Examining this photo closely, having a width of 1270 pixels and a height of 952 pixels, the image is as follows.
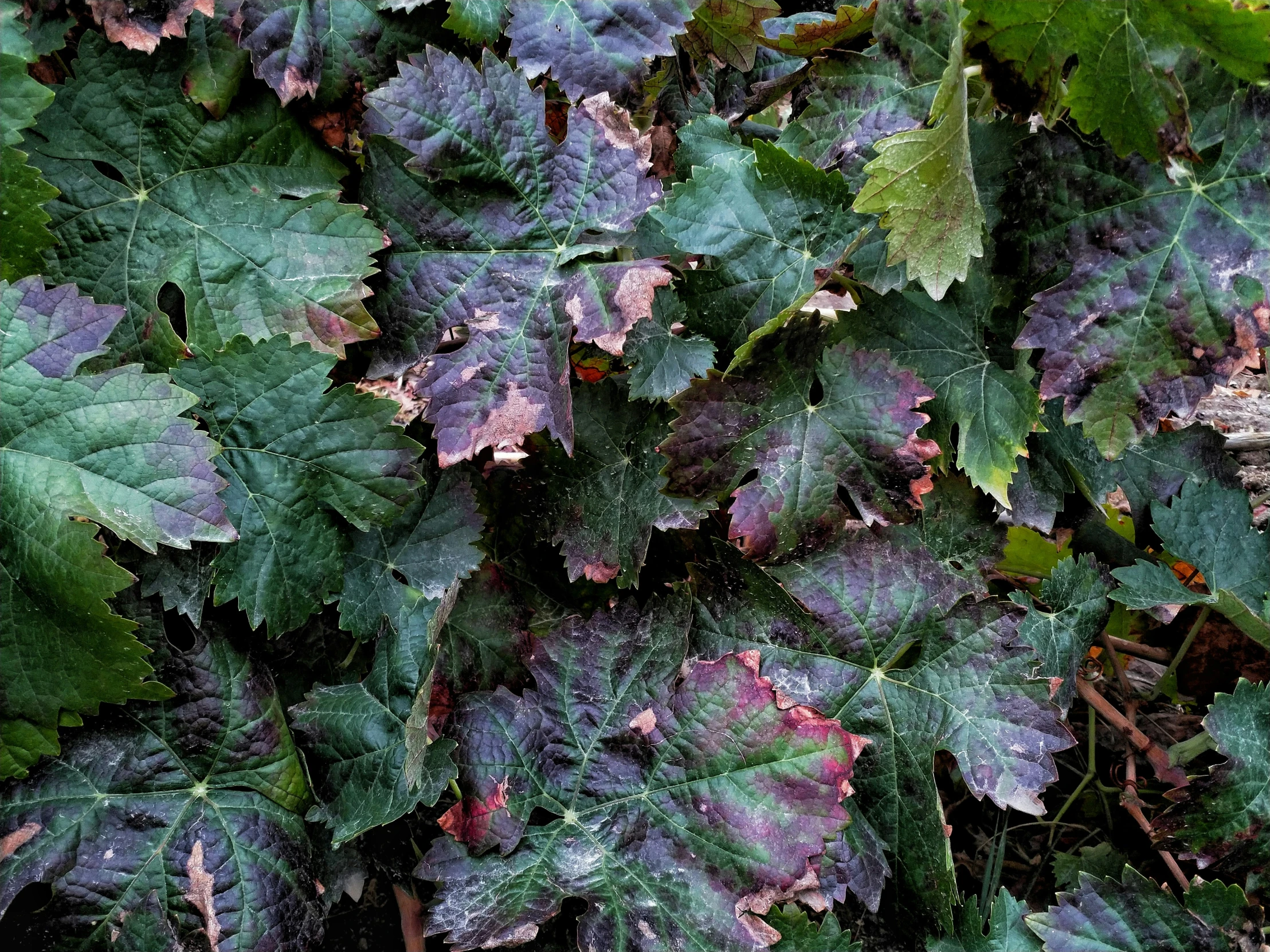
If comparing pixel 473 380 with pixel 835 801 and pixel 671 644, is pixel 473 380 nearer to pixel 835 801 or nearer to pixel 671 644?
pixel 671 644

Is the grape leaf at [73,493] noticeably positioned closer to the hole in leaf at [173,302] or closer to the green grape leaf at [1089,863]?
the hole in leaf at [173,302]

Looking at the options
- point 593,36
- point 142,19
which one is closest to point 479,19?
point 593,36

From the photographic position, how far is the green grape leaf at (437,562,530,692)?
55.3 inches

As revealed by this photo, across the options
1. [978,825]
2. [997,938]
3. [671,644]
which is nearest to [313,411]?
[671,644]

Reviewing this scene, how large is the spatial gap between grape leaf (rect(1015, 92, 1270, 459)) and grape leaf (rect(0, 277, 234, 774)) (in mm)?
1067

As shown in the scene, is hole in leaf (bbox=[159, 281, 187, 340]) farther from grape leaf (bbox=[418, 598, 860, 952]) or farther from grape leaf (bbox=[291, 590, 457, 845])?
grape leaf (bbox=[418, 598, 860, 952])

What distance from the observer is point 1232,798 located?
50.6 inches

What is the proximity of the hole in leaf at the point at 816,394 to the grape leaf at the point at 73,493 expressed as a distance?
761mm

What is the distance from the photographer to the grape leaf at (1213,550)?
4.60 feet

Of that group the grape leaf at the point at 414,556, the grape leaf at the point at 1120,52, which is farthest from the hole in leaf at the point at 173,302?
the grape leaf at the point at 1120,52

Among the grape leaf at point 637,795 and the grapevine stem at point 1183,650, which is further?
the grapevine stem at point 1183,650

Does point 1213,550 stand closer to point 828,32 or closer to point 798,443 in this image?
point 798,443

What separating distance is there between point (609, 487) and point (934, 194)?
59 centimetres

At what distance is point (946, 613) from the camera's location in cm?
131
